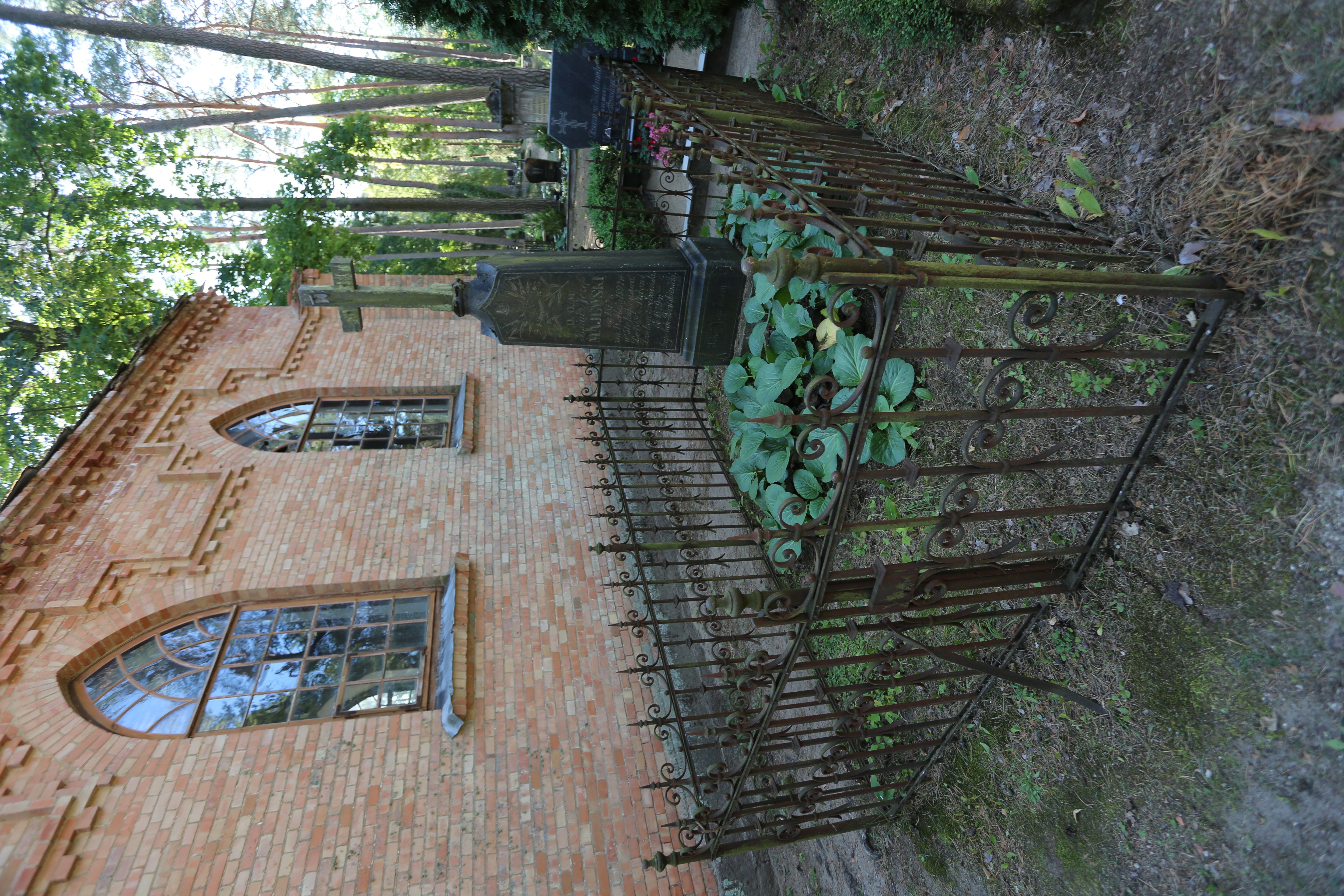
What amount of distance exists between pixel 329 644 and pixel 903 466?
5217 millimetres

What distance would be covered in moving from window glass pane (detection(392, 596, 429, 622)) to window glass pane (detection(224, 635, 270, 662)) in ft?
3.35

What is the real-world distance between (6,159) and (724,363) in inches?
378

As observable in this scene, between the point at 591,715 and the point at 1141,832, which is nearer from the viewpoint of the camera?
the point at 1141,832

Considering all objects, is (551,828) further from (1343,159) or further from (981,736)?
(1343,159)

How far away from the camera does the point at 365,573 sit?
5918mm

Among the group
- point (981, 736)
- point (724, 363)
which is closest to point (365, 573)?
point (724, 363)

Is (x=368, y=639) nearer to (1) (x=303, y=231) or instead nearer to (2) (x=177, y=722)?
(2) (x=177, y=722)

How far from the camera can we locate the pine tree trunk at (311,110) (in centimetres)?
1255

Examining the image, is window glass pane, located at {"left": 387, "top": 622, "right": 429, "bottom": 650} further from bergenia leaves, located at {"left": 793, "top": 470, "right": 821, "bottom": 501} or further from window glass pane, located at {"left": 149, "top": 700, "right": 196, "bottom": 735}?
bergenia leaves, located at {"left": 793, "top": 470, "right": 821, "bottom": 501}

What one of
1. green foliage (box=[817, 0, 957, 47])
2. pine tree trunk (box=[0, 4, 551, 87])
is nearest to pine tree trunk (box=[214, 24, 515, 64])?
pine tree trunk (box=[0, 4, 551, 87])

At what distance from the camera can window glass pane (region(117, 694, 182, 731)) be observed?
4.79m

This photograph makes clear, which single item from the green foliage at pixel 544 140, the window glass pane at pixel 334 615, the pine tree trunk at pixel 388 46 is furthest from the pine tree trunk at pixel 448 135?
the window glass pane at pixel 334 615

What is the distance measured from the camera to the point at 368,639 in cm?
564

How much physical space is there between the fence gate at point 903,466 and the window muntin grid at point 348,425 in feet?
10.3
